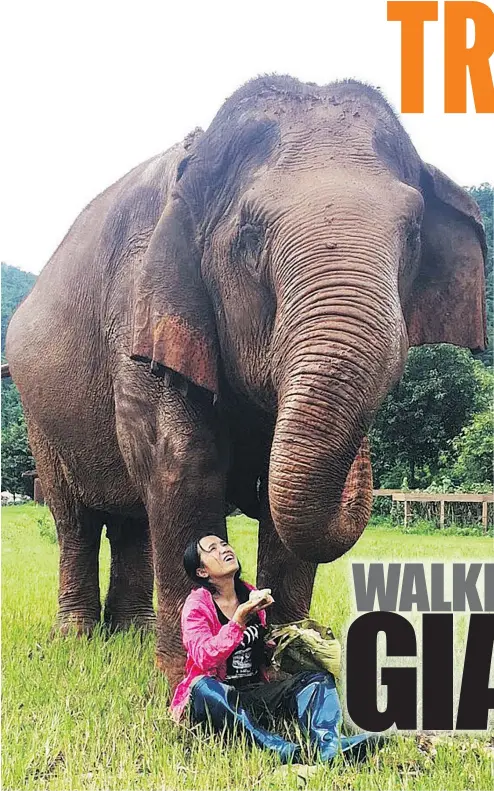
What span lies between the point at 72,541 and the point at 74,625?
23.1 inches

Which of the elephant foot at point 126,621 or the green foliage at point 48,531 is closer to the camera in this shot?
the elephant foot at point 126,621

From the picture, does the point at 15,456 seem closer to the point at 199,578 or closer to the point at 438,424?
the point at 438,424

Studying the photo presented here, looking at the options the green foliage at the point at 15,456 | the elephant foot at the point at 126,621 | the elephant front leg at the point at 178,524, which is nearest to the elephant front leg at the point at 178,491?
the elephant front leg at the point at 178,524

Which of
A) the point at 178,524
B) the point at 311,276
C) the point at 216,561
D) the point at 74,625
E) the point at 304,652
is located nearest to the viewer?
the point at 311,276

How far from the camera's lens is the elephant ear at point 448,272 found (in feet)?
14.9

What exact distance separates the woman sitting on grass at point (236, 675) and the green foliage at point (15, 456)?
29684mm

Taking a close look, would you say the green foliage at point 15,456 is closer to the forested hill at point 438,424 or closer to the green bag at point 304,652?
the forested hill at point 438,424

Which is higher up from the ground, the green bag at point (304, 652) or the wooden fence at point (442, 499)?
the green bag at point (304, 652)

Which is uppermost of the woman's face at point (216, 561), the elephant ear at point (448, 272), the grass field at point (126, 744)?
the elephant ear at point (448, 272)

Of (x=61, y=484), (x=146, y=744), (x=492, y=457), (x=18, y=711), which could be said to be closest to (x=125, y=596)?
(x=61, y=484)

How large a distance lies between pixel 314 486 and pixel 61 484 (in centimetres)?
346

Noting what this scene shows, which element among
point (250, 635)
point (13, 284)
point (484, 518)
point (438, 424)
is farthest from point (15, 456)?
point (250, 635)

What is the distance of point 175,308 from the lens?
4203mm

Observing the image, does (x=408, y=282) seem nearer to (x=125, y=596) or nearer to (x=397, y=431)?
(x=125, y=596)
